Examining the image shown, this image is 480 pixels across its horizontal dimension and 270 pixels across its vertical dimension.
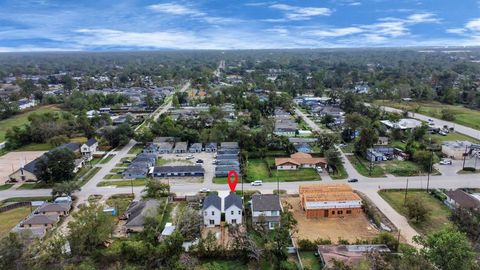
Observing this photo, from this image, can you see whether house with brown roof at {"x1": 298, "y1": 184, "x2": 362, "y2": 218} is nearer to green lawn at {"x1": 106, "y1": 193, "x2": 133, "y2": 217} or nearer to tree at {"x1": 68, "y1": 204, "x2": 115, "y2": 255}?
tree at {"x1": 68, "y1": 204, "x2": 115, "y2": 255}

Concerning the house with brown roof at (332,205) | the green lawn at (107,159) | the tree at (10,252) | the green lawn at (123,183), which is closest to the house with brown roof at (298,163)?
the house with brown roof at (332,205)

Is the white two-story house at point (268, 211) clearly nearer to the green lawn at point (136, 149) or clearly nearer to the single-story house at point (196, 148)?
the single-story house at point (196, 148)

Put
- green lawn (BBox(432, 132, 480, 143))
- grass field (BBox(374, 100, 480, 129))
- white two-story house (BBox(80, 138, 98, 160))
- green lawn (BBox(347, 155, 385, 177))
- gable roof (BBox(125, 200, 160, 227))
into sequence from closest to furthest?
gable roof (BBox(125, 200, 160, 227)), green lawn (BBox(347, 155, 385, 177)), white two-story house (BBox(80, 138, 98, 160)), green lawn (BBox(432, 132, 480, 143)), grass field (BBox(374, 100, 480, 129))

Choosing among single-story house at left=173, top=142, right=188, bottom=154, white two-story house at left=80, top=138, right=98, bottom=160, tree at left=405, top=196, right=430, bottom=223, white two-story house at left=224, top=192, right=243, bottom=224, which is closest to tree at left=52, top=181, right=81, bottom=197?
white two-story house at left=80, top=138, right=98, bottom=160

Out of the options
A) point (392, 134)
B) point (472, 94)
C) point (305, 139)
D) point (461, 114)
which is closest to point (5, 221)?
point (305, 139)

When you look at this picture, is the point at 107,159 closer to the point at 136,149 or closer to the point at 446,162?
the point at 136,149
